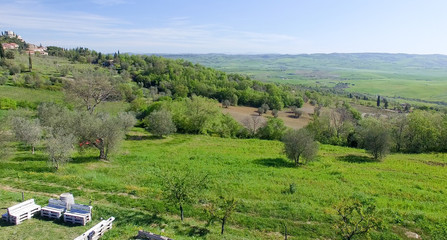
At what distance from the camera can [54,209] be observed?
579 inches

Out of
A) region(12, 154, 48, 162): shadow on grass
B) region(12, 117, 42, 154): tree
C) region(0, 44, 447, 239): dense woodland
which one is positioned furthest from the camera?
region(12, 117, 42, 154): tree

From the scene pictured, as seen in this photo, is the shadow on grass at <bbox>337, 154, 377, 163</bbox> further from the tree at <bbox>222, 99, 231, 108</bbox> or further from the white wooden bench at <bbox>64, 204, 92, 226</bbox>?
the tree at <bbox>222, 99, 231, 108</bbox>

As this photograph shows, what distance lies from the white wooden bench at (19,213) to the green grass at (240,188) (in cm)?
45

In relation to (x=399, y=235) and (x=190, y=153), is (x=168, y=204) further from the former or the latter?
(x=190, y=153)

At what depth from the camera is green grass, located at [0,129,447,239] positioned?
1593 cm

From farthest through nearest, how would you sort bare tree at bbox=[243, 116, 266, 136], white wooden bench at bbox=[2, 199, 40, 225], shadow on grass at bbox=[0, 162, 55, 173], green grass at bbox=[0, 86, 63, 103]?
green grass at bbox=[0, 86, 63, 103], bare tree at bbox=[243, 116, 266, 136], shadow on grass at bbox=[0, 162, 55, 173], white wooden bench at bbox=[2, 199, 40, 225]

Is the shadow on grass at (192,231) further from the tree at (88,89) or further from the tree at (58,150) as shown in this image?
the tree at (88,89)

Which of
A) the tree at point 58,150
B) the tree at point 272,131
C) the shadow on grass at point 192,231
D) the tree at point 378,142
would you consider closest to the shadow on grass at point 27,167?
the tree at point 58,150

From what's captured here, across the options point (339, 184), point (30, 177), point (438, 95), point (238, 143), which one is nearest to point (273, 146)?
point (238, 143)

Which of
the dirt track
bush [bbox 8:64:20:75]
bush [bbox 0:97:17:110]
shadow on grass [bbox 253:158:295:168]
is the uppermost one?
bush [bbox 8:64:20:75]

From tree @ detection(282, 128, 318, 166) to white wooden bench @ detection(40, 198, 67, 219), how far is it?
24005mm

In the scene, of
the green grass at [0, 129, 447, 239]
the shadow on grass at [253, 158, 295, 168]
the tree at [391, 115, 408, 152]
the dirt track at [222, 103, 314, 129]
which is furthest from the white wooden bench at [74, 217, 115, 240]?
the dirt track at [222, 103, 314, 129]

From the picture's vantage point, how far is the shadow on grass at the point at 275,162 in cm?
3180

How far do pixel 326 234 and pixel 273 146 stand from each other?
2797cm
